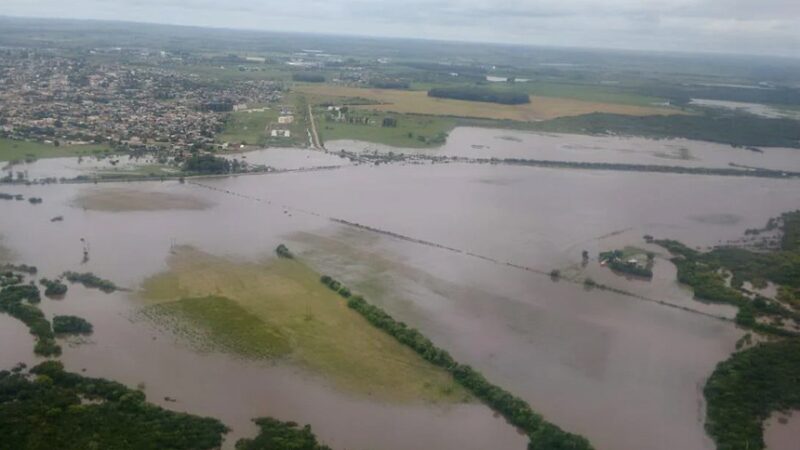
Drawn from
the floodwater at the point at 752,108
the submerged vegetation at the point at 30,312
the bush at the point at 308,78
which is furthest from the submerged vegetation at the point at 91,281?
the floodwater at the point at 752,108

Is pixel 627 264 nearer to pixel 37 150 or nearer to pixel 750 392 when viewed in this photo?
pixel 750 392

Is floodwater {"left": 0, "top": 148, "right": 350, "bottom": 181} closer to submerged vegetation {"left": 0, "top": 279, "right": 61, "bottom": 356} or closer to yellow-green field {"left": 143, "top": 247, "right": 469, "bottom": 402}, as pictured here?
yellow-green field {"left": 143, "top": 247, "right": 469, "bottom": 402}

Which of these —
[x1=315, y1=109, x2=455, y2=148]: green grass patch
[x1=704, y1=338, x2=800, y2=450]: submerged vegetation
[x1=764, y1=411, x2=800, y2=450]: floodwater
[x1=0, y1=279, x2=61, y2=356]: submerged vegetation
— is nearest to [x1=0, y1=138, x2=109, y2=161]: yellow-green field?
[x1=315, y1=109, x2=455, y2=148]: green grass patch

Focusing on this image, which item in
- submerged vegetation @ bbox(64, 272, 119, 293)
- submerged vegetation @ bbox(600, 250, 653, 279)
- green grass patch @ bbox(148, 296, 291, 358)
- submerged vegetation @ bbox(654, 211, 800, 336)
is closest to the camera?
green grass patch @ bbox(148, 296, 291, 358)

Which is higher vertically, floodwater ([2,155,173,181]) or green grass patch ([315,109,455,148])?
green grass patch ([315,109,455,148])

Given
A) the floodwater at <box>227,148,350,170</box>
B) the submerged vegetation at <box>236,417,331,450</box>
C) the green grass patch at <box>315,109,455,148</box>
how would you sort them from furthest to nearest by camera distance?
the green grass patch at <box>315,109,455,148</box>
the floodwater at <box>227,148,350,170</box>
the submerged vegetation at <box>236,417,331,450</box>

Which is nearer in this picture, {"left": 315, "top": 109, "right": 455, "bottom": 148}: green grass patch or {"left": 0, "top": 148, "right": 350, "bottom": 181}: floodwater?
{"left": 0, "top": 148, "right": 350, "bottom": 181}: floodwater

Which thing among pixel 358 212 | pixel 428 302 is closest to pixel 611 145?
pixel 358 212
